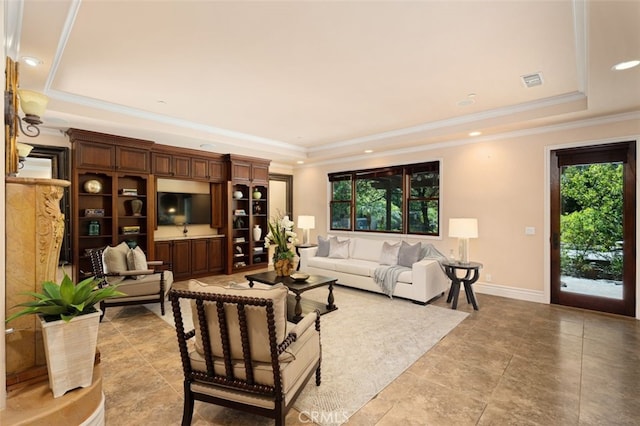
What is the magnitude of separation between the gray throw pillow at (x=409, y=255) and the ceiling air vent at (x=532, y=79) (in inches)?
106

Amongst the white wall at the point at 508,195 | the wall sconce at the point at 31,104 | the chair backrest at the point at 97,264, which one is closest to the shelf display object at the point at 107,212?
the chair backrest at the point at 97,264

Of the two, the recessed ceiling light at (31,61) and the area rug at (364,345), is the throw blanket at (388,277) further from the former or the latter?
the recessed ceiling light at (31,61)

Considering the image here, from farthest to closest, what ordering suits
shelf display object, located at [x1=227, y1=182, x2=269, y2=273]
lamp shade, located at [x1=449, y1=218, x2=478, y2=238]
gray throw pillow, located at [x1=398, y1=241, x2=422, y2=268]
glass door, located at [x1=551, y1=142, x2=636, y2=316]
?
shelf display object, located at [x1=227, y1=182, x2=269, y2=273] < gray throw pillow, located at [x1=398, y1=241, x2=422, y2=268] < lamp shade, located at [x1=449, y1=218, x2=478, y2=238] < glass door, located at [x1=551, y1=142, x2=636, y2=316]

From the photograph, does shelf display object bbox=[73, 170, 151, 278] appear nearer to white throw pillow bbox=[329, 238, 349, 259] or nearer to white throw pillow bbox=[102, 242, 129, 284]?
white throw pillow bbox=[102, 242, 129, 284]

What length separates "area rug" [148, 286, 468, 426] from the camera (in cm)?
225

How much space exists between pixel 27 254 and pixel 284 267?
2989 mm

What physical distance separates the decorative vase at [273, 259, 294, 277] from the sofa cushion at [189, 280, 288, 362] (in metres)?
2.52

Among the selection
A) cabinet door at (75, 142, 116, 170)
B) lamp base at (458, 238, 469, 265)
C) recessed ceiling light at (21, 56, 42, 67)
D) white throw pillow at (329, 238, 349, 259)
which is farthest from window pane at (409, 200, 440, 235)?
recessed ceiling light at (21, 56, 42, 67)

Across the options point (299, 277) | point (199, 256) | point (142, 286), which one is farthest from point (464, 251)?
point (199, 256)

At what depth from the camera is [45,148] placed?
184 inches

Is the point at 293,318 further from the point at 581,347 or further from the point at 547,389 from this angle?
the point at 581,347

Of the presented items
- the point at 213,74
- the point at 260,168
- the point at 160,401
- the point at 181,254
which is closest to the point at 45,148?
the point at 181,254

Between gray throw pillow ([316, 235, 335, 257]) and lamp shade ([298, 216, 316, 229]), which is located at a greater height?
lamp shade ([298, 216, 316, 229])

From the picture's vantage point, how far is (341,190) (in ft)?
24.6
